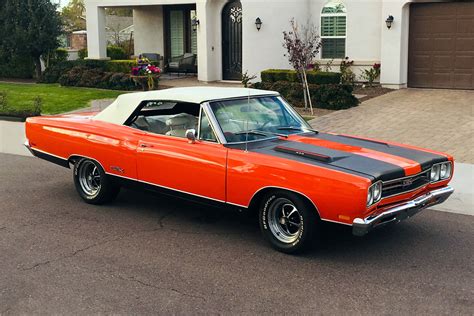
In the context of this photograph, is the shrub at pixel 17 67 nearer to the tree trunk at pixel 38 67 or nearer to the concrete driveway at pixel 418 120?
the tree trunk at pixel 38 67

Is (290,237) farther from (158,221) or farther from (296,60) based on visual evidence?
(296,60)

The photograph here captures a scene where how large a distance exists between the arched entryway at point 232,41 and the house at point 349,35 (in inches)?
1.4

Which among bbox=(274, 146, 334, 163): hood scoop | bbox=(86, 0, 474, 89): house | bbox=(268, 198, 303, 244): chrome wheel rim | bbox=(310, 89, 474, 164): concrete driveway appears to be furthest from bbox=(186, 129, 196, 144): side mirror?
bbox=(86, 0, 474, 89): house

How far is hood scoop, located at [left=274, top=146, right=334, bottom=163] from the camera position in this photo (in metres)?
5.34

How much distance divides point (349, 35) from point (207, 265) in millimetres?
15342

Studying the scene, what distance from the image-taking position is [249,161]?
5.52 meters

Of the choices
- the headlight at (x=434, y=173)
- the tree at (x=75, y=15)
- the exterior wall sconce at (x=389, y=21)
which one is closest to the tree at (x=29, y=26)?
the exterior wall sconce at (x=389, y=21)

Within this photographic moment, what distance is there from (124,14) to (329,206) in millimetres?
48928

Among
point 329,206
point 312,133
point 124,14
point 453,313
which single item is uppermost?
point 124,14

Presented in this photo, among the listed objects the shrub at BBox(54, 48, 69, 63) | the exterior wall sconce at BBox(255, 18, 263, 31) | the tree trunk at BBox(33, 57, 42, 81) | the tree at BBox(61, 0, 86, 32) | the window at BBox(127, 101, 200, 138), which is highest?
the tree at BBox(61, 0, 86, 32)

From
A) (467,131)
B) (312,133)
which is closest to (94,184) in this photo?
(312,133)

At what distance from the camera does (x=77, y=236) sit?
5.97m

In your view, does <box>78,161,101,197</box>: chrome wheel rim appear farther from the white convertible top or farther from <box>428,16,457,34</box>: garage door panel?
<box>428,16,457,34</box>: garage door panel

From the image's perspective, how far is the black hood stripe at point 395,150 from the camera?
5.67 m
